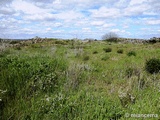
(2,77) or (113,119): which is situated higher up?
(2,77)

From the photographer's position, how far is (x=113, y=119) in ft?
17.3

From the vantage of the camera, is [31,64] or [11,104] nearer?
[11,104]

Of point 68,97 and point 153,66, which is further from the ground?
point 153,66

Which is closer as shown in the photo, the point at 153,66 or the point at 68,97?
the point at 68,97

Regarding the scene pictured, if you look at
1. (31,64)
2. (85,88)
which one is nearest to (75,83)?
(85,88)

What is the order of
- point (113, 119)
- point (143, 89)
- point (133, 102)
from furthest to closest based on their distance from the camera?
point (143, 89) → point (133, 102) → point (113, 119)

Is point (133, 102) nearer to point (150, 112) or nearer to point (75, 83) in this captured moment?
point (150, 112)

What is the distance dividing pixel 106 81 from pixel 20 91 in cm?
347

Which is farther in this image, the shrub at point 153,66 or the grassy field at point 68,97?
the shrub at point 153,66

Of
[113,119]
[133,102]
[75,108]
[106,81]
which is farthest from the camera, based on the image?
[106,81]

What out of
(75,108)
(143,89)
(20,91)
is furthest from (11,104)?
(143,89)

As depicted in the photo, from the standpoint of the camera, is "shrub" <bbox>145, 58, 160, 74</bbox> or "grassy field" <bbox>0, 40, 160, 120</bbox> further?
"shrub" <bbox>145, 58, 160, 74</bbox>

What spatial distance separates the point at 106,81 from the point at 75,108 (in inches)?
132

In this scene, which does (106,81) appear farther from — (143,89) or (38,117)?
(38,117)
